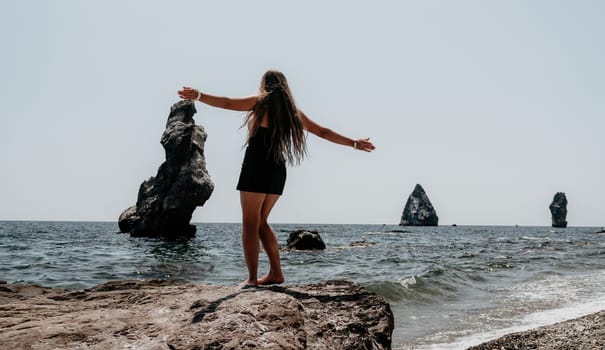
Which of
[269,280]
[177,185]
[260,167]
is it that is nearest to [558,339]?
[269,280]

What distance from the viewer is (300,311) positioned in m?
3.78

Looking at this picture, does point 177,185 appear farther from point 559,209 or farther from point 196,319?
point 559,209

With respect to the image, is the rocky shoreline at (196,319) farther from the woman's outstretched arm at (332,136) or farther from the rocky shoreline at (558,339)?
the rocky shoreline at (558,339)

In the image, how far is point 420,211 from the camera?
5817 inches

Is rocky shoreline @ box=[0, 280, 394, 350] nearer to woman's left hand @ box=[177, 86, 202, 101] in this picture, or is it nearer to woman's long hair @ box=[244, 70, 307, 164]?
woman's long hair @ box=[244, 70, 307, 164]

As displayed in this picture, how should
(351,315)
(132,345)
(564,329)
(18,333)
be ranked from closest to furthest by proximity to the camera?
(132,345), (18,333), (351,315), (564,329)

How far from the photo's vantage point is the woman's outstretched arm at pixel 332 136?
5004 millimetres

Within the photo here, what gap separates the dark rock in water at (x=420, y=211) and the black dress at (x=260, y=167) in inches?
5822

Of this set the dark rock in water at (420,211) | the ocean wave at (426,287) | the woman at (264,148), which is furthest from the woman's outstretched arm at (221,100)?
the dark rock in water at (420,211)

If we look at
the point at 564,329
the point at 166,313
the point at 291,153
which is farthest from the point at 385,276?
the point at 166,313

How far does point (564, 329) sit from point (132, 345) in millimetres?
5886

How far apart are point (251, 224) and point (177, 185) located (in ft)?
137

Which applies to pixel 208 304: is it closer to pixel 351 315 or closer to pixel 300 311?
pixel 300 311

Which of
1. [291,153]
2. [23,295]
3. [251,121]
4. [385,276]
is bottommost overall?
[385,276]
